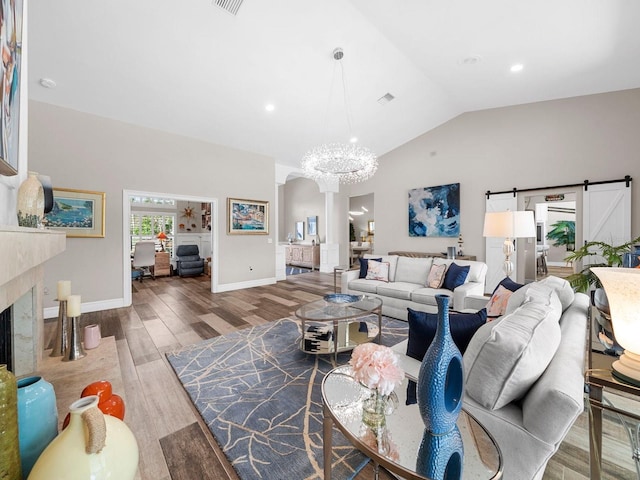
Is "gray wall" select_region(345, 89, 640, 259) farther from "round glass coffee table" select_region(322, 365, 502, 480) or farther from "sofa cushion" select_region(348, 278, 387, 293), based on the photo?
"round glass coffee table" select_region(322, 365, 502, 480)

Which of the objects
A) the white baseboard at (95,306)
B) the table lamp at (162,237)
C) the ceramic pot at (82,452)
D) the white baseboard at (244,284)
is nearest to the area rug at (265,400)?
the ceramic pot at (82,452)

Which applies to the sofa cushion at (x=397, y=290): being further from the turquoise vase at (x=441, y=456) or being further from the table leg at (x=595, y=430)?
the turquoise vase at (x=441, y=456)

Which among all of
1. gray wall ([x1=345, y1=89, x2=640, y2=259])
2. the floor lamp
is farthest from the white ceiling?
the floor lamp

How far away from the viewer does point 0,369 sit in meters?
0.59

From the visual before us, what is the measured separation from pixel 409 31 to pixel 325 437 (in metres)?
4.49

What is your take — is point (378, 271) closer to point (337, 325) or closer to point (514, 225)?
point (337, 325)

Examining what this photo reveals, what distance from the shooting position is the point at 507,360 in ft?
3.54

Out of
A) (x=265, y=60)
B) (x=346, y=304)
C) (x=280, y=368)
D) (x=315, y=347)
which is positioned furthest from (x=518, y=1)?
(x=280, y=368)

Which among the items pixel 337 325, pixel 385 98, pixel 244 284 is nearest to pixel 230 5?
pixel 385 98

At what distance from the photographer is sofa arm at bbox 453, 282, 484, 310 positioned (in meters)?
3.23

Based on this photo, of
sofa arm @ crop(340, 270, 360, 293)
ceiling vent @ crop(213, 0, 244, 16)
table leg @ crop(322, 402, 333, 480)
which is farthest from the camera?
sofa arm @ crop(340, 270, 360, 293)

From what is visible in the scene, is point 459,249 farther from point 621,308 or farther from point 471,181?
point 621,308

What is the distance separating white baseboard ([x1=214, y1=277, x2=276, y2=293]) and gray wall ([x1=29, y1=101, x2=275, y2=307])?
108 millimetres

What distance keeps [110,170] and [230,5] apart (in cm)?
316
